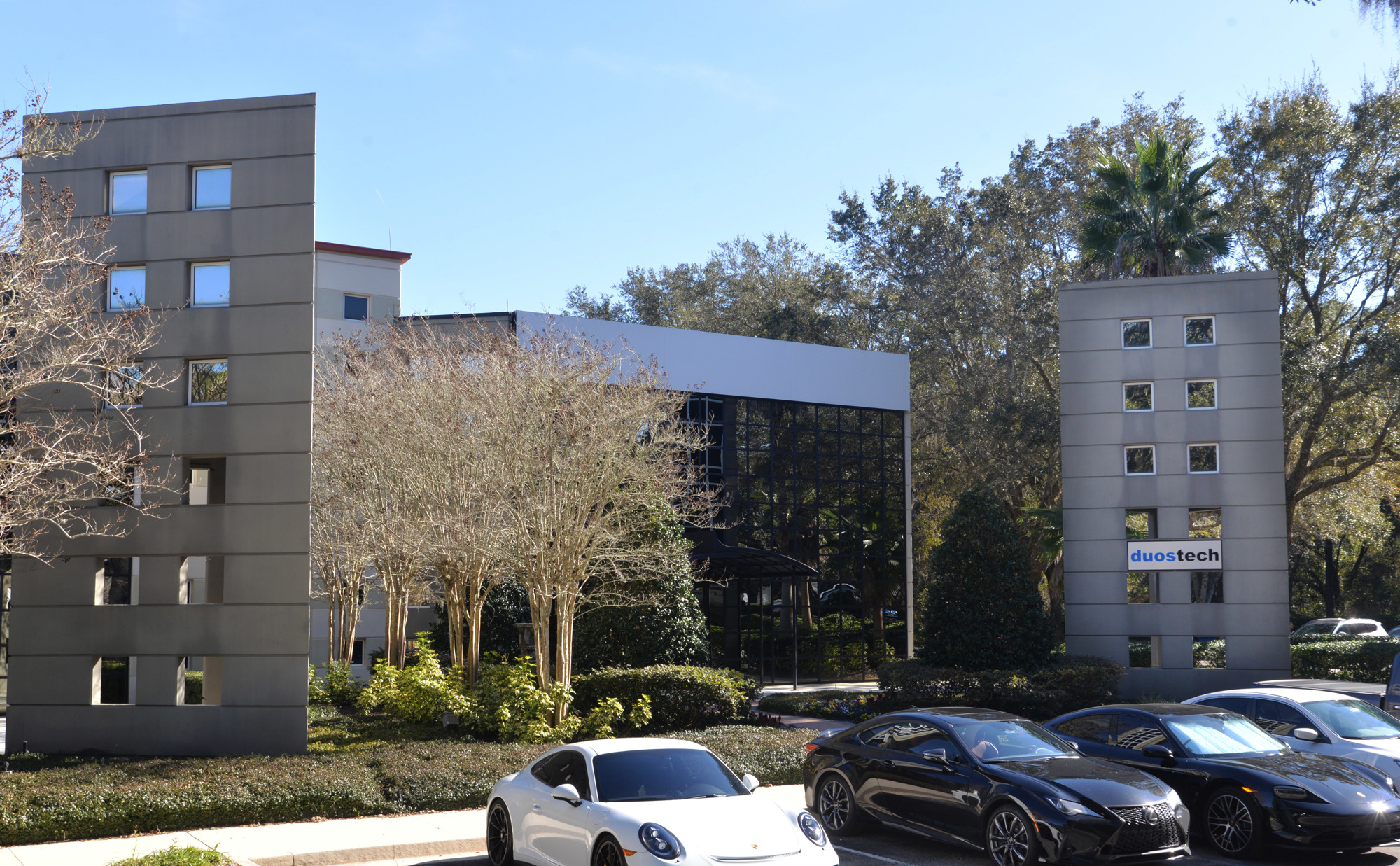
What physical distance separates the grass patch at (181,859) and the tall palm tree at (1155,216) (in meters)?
25.9

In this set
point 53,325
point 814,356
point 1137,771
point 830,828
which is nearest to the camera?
point 1137,771

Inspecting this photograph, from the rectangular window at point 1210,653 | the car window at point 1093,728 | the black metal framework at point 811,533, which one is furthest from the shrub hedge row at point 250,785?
the rectangular window at point 1210,653

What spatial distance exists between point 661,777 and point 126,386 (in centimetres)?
1169

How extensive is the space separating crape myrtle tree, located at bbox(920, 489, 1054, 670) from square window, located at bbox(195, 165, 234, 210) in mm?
15605

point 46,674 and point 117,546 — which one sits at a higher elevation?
point 117,546

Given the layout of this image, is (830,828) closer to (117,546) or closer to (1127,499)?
(117,546)

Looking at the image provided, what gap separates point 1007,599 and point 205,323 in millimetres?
16287

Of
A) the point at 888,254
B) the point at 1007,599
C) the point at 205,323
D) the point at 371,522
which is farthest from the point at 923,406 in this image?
the point at 205,323

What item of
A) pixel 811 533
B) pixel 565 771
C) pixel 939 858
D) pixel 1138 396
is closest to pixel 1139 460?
pixel 1138 396

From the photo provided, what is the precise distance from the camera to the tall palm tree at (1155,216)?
1099 inches

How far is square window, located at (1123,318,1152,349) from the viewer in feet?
89.6

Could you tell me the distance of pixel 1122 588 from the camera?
26.6 meters

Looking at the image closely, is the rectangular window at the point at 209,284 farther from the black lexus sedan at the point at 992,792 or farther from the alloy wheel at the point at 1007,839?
the alloy wheel at the point at 1007,839

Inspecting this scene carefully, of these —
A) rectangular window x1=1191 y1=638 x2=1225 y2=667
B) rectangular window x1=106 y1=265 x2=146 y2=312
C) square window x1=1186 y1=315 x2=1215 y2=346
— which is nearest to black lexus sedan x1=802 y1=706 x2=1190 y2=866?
rectangular window x1=106 y1=265 x2=146 y2=312
